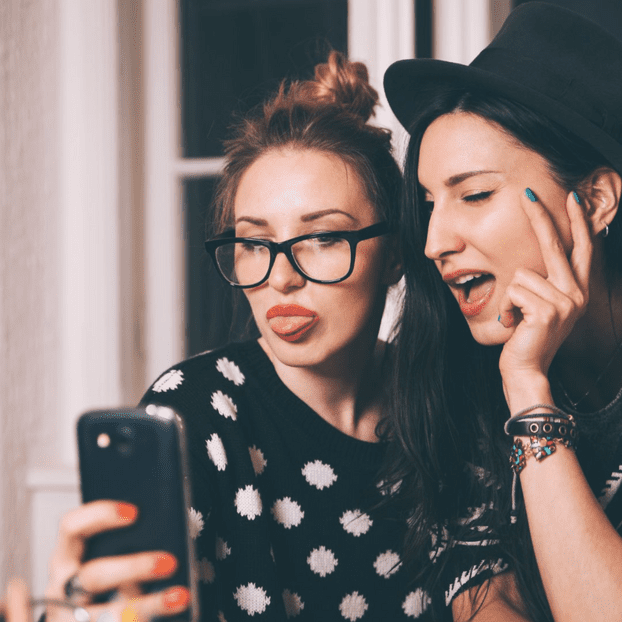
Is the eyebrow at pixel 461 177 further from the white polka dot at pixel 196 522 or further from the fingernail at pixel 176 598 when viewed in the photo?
the fingernail at pixel 176 598

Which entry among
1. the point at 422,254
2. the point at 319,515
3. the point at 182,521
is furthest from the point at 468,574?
the point at 182,521

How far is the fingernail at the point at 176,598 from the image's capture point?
Answer: 0.51 m

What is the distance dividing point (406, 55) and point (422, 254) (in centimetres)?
68

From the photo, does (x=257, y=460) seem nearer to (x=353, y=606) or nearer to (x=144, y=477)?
(x=353, y=606)

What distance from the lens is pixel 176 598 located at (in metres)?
0.51

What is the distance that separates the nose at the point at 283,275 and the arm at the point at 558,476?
1.01 ft

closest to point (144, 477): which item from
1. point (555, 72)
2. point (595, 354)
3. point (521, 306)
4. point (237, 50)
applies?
point (521, 306)

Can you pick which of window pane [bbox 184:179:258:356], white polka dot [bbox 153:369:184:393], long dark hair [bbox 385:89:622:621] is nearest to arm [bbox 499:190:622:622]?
long dark hair [bbox 385:89:622:621]

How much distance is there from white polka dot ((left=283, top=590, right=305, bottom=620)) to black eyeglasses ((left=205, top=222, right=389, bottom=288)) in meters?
0.47

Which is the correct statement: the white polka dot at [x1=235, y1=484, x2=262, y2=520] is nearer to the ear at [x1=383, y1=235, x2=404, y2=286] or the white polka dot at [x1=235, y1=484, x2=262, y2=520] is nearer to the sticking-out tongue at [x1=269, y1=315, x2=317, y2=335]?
the sticking-out tongue at [x1=269, y1=315, x2=317, y2=335]

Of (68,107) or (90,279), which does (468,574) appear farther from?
(68,107)

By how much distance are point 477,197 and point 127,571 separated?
28.1 inches

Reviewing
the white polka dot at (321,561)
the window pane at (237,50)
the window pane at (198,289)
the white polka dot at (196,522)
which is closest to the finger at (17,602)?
the white polka dot at (196,522)

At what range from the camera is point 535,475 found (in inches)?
36.5
